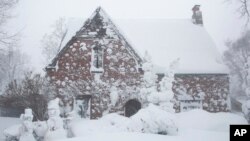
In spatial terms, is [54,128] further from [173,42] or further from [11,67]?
[11,67]

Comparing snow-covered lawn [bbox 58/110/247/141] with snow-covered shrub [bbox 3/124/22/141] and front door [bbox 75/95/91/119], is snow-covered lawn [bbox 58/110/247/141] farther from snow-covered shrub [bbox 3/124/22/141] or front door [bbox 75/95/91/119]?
front door [bbox 75/95/91/119]

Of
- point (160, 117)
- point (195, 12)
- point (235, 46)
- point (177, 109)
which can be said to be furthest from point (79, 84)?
point (235, 46)

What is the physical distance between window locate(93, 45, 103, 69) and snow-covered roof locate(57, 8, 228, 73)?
6.17 ft

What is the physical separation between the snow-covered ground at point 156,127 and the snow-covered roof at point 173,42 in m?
6.46

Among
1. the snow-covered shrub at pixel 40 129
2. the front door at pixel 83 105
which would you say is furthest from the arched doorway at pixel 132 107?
the snow-covered shrub at pixel 40 129

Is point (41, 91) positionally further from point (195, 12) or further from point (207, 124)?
point (195, 12)

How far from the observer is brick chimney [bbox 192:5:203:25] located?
2609 centimetres

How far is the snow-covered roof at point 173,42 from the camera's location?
21188mm

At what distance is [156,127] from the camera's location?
451 inches

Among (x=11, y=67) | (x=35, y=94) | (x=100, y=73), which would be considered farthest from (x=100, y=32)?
(x=11, y=67)

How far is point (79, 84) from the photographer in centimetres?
1909

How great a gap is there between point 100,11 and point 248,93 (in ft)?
36.3

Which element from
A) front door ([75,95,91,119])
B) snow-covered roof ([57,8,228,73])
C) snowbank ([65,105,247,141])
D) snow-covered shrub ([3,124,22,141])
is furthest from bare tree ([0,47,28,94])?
snowbank ([65,105,247,141])

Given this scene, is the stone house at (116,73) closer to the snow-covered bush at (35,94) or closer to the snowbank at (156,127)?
the snow-covered bush at (35,94)
